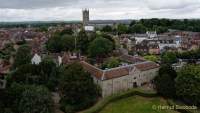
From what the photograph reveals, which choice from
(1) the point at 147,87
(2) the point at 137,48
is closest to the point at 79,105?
(1) the point at 147,87

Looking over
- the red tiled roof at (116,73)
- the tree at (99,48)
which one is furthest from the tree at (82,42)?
the red tiled roof at (116,73)

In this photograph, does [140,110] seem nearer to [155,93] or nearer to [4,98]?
[155,93]

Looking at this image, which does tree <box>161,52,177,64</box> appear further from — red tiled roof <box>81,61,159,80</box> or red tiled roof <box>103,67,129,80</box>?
red tiled roof <box>103,67,129,80</box>

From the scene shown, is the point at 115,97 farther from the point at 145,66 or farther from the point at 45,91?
the point at 45,91

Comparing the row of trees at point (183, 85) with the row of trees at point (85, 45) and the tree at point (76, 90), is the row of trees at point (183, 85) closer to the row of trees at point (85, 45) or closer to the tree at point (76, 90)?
the tree at point (76, 90)

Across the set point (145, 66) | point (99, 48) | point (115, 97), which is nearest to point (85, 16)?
point (99, 48)

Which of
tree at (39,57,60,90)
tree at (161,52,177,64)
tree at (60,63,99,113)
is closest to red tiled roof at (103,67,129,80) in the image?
tree at (60,63,99,113)

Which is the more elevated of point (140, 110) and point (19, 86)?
point (19, 86)
